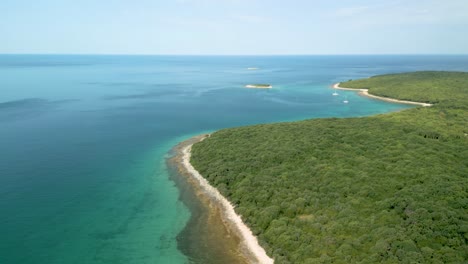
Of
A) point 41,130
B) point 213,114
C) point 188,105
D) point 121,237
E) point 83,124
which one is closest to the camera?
point 121,237

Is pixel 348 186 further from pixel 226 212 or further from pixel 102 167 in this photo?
pixel 102 167

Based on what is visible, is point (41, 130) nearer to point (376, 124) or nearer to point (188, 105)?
point (188, 105)

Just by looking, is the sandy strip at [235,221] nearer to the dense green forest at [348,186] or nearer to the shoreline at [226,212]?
the shoreline at [226,212]

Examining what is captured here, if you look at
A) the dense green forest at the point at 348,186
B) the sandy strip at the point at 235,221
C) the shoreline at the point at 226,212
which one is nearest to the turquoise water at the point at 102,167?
the shoreline at the point at 226,212

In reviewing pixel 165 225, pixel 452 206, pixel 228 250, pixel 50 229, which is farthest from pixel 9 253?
pixel 452 206

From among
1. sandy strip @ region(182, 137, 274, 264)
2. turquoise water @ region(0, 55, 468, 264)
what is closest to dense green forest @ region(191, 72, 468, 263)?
sandy strip @ region(182, 137, 274, 264)

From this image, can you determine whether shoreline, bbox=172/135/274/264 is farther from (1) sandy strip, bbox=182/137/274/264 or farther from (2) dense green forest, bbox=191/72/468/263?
(2) dense green forest, bbox=191/72/468/263
